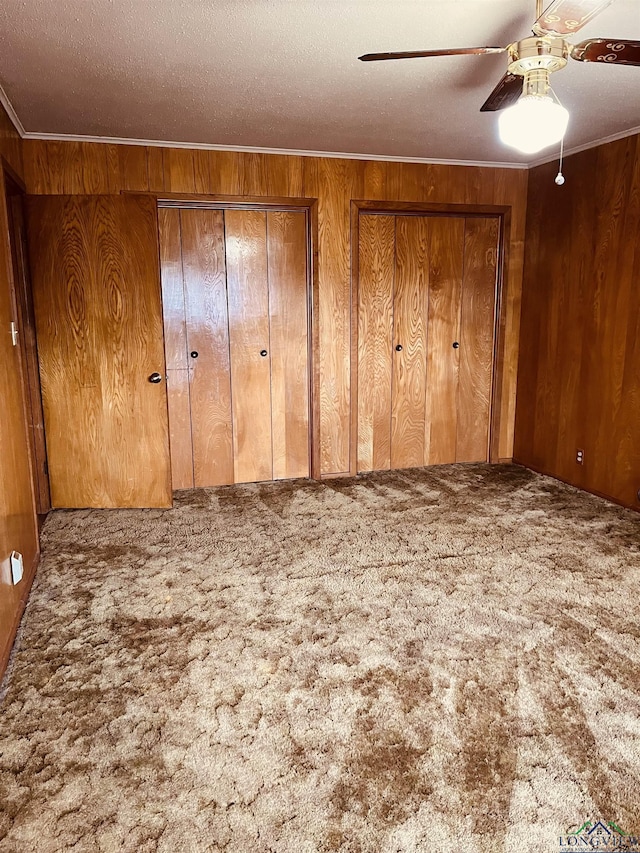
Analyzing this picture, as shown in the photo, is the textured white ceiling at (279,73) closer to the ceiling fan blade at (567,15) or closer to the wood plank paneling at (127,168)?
the wood plank paneling at (127,168)

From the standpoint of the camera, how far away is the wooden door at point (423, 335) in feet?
14.9

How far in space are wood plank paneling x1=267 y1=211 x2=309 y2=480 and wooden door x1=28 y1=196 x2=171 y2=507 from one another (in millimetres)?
896

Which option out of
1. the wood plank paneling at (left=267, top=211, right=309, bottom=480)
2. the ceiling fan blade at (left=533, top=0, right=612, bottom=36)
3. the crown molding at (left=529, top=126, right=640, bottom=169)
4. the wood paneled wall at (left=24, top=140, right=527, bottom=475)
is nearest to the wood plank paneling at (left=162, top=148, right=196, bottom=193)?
the wood paneled wall at (left=24, top=140, right=527, bottom=475)

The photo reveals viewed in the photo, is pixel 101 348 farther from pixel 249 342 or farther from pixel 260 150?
pixel 260 150

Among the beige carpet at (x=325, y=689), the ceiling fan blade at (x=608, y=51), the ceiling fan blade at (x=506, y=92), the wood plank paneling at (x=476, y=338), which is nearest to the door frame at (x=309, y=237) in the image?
the beige carpet at (x=325, y=689)

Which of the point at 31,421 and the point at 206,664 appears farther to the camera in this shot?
the point at 31,421

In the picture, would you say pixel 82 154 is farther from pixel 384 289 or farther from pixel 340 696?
pixel 340 696

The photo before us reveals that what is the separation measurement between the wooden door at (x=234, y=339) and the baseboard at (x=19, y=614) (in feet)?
4.82

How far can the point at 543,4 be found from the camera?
2072 millimetres

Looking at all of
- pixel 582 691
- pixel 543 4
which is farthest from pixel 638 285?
pixel 582 691

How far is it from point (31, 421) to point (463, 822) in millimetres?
→ 3280

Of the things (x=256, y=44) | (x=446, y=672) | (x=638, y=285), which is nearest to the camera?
(x=446, y=672)

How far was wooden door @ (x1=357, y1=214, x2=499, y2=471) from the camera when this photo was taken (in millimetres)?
4531

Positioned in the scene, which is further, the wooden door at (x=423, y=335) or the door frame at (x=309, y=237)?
the wooden door at (x=423, y=335)
